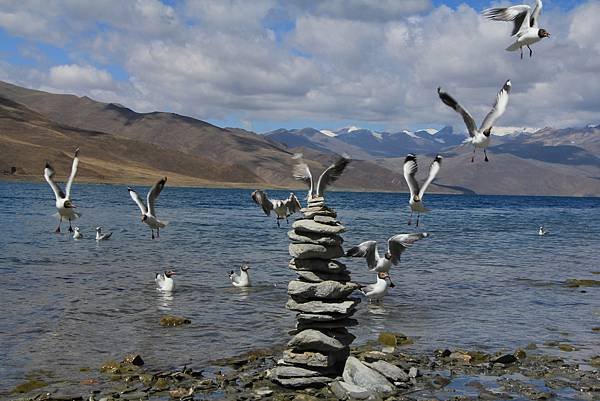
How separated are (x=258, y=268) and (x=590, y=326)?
16.5m

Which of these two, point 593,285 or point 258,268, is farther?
point 258,268

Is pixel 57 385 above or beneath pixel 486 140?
beneath

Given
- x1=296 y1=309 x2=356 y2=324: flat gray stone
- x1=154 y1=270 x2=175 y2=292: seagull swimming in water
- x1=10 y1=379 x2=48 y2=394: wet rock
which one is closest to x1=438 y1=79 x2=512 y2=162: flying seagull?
x1=296 y1=309 x2=356 y2=324: flat gray stone

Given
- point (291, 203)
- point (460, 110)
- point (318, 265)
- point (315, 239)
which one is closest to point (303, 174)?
point (315, 239)

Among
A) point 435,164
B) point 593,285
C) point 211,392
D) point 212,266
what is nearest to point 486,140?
point 435,164

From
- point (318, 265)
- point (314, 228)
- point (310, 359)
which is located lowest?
point (310, 359)

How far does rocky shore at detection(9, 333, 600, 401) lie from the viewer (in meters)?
14.1

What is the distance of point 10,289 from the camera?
25359mm

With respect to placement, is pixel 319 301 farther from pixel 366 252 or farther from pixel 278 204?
pixel 278 204

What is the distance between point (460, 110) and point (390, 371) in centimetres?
602

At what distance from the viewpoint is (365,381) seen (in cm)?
1442

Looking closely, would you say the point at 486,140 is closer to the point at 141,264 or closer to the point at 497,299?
the point at 497,299

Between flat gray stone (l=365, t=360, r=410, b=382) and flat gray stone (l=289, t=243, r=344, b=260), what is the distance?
8.59 ft

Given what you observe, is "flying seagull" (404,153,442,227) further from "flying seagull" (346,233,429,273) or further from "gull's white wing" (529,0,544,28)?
"gull's white wing" (529,0,544,28)
